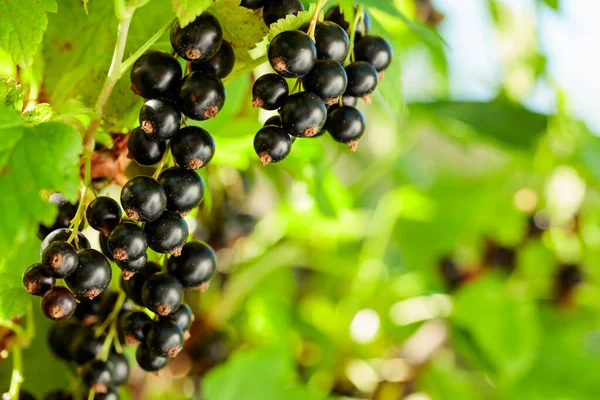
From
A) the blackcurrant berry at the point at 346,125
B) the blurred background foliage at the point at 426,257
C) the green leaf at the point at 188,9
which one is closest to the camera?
the green leaf at the point at 188,9

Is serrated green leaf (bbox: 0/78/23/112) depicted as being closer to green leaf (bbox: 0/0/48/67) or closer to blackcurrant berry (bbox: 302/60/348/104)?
green leaf (bbox: 0/0/48/67)

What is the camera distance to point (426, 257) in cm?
116

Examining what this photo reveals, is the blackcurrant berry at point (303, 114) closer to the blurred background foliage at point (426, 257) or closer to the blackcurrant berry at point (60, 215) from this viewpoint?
the blackcurrant berry at point (60, 215)

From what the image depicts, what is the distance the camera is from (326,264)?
1.15 m

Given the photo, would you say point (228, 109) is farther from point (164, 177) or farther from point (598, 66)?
point (598, 66)

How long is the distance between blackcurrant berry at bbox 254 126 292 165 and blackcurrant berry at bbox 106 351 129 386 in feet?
0.70

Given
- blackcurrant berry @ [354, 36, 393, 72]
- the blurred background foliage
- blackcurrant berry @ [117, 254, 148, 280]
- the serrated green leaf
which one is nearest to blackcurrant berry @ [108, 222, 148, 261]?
blackcurrant berry @ [117, 254, 148, 280]

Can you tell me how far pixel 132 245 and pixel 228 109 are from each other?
0.24 m

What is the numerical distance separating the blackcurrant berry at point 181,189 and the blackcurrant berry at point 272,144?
0.05 metres

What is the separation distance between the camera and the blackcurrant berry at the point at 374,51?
1.61 feet

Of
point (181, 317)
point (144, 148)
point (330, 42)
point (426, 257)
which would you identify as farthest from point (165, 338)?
point (426, 257)

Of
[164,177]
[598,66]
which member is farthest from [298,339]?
[598,66]

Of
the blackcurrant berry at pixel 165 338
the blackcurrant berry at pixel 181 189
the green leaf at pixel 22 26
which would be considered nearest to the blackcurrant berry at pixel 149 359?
the blackcurrant berry at pixel 165 338

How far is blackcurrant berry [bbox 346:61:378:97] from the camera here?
1.52ft
